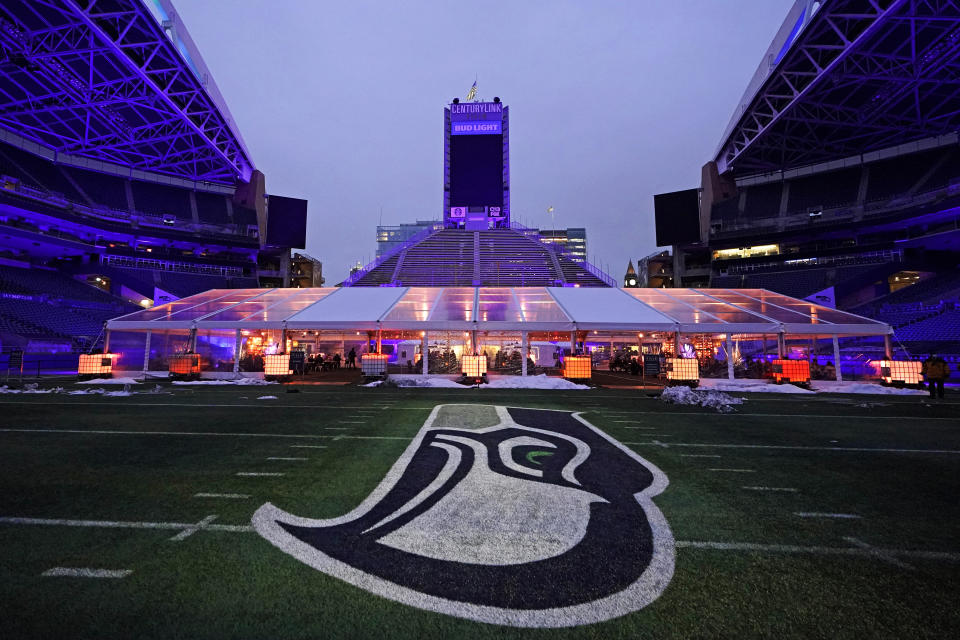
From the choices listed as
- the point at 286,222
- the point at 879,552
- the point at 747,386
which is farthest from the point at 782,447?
the point at 286,222

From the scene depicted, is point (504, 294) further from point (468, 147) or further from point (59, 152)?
point (59, 152)

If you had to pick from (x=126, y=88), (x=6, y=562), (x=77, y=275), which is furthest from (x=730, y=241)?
(x=77, y=275)

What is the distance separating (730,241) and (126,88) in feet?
213

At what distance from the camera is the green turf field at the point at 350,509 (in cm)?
197

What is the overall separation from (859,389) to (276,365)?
2313 cm

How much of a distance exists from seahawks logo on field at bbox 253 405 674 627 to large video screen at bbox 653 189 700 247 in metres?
52.5

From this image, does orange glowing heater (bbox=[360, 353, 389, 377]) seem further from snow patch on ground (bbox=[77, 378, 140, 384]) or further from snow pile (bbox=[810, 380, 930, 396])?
snow pile (bbox=[810, 380, 930, 396])

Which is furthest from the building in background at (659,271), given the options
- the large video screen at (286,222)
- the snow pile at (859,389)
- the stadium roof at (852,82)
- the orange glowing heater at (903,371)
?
the large video screen at (286,222)

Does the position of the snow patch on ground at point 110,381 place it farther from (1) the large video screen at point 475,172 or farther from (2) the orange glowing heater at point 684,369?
(1) the large video screen at point 475,172

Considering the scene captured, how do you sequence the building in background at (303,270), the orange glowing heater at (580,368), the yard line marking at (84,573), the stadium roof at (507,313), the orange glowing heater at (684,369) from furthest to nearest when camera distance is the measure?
the building in background at (303,270) < the orange glowing heater at (580,368) < the stadium roof at (507,313) < the orange glowing heater at (684,369) < the yard line marking at (84,573)

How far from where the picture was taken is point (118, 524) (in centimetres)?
315

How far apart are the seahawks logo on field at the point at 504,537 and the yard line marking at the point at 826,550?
246 mm

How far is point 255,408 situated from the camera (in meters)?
9.45

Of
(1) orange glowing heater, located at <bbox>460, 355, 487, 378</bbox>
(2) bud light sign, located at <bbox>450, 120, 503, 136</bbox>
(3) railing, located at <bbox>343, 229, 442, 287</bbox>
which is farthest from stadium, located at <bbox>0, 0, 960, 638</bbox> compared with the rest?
(2) bud light sign, located at <bbox>450, 120, 503, 136</bbox>
